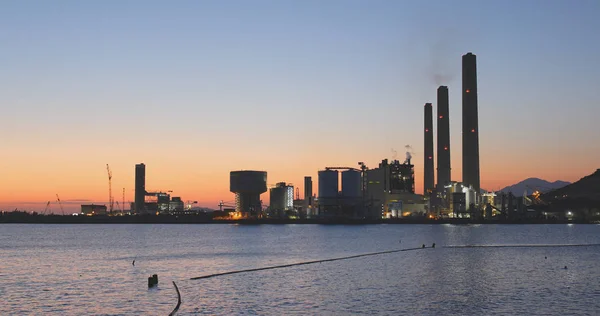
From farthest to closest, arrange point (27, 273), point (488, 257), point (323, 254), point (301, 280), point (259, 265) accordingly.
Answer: point (323, 254)
point (488, 257)
point (259, 265)
point (27, 273)
point (301, 280)

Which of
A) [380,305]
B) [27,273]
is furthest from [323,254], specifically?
[380,305]

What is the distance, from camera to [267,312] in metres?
42.5

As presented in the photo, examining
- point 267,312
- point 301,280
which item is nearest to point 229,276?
point 301,280

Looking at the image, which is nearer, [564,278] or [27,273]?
[564,278]

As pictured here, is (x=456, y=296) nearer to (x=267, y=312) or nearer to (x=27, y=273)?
(x=267, y=312)

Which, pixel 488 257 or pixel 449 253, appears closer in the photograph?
pixel 488 257

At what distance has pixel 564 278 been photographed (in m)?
61.8

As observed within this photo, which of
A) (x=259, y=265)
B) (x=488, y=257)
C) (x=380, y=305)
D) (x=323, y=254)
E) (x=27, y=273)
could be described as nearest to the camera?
(x=380, y=305)

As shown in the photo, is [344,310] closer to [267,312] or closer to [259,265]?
[267,312]

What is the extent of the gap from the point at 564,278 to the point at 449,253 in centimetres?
3255

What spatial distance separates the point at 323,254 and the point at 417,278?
109 ft

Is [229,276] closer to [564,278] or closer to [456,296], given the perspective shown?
[456,296]

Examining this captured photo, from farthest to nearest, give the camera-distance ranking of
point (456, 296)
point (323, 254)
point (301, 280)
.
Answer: point (323, 254) → point (301, 280) → point (456, 296)

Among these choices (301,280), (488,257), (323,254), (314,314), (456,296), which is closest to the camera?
(314,314)
